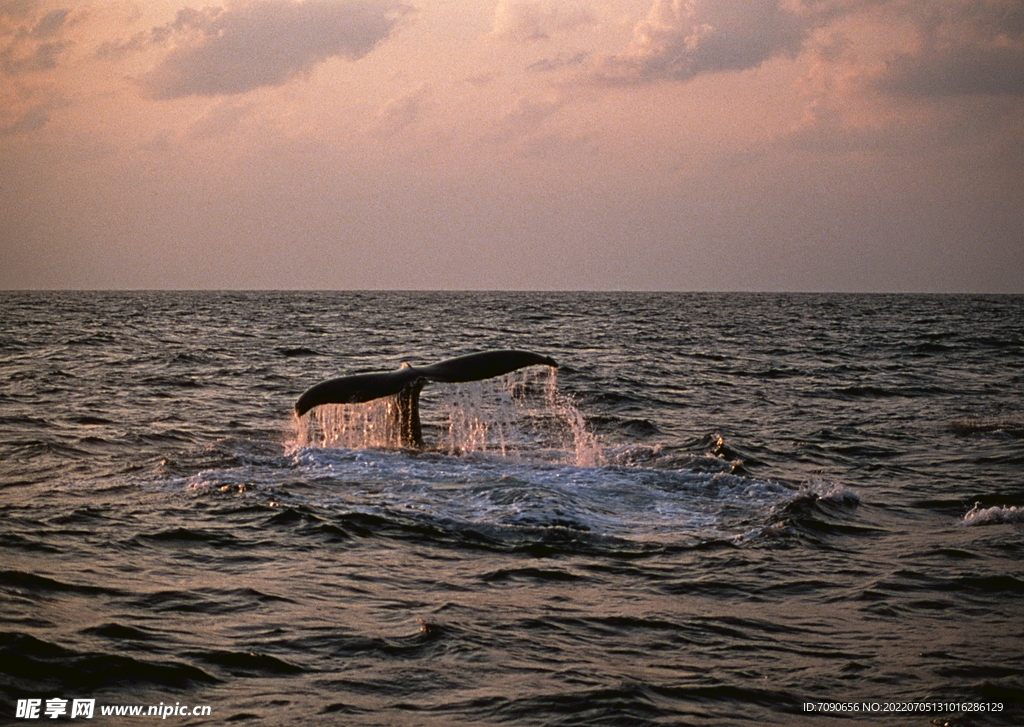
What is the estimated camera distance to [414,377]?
1112 cm

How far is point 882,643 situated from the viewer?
654 cm

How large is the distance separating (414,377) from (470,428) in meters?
4.11

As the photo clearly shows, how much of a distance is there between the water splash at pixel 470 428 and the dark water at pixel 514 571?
308mm

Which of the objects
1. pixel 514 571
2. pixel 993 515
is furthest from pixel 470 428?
pixel 514 571

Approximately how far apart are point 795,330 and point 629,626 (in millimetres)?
46344

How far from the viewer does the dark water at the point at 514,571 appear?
18.4 feet

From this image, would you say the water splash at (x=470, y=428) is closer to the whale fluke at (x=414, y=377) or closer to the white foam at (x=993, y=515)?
the whale fluke at (x=414, y=377)

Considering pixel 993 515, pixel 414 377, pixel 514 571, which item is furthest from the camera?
pixel 414 377

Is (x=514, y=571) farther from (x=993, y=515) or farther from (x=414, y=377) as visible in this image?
(x=993, y=515)

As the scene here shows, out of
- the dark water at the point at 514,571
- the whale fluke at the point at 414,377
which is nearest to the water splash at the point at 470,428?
the dark water at the point at 514,571

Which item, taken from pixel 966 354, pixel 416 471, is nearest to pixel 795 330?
pixel 966 354

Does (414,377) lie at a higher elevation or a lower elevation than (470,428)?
higher

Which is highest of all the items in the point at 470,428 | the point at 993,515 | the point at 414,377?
the point at 414,377

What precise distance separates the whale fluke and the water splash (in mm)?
435
